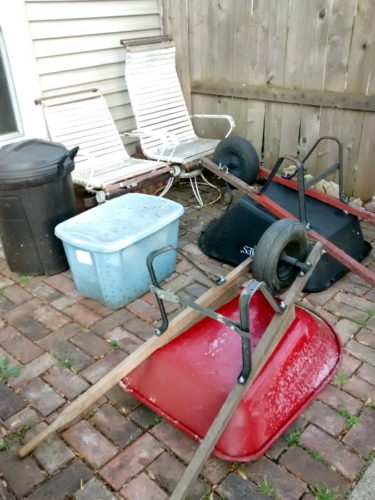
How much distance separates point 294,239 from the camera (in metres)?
2.21

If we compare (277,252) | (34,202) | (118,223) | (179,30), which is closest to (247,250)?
(118,223)

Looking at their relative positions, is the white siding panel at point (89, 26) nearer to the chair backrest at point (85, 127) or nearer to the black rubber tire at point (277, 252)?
the chair backrest at point (85, 127)

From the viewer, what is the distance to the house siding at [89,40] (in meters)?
3.96

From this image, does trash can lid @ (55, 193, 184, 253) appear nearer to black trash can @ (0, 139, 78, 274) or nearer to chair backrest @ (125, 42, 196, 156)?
black trash can @ (0, 139, 78, 274)

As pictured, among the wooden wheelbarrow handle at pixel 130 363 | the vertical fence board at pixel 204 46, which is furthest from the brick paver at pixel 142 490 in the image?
the vertical fence board at pixel 204 46

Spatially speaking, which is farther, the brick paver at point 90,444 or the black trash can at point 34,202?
the black trash can at point 34,202

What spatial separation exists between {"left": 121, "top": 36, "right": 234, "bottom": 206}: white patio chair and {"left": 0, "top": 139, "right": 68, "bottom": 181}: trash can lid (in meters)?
1.33

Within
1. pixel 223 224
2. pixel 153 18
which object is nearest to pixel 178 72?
pixel 153 18

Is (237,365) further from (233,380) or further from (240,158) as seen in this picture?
(240,158)

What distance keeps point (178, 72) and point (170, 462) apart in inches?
167

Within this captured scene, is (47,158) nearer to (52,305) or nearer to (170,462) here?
(52,305)

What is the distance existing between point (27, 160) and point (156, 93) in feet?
6.78

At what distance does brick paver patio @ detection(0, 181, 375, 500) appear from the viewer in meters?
1.90

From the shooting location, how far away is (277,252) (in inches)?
81.9
